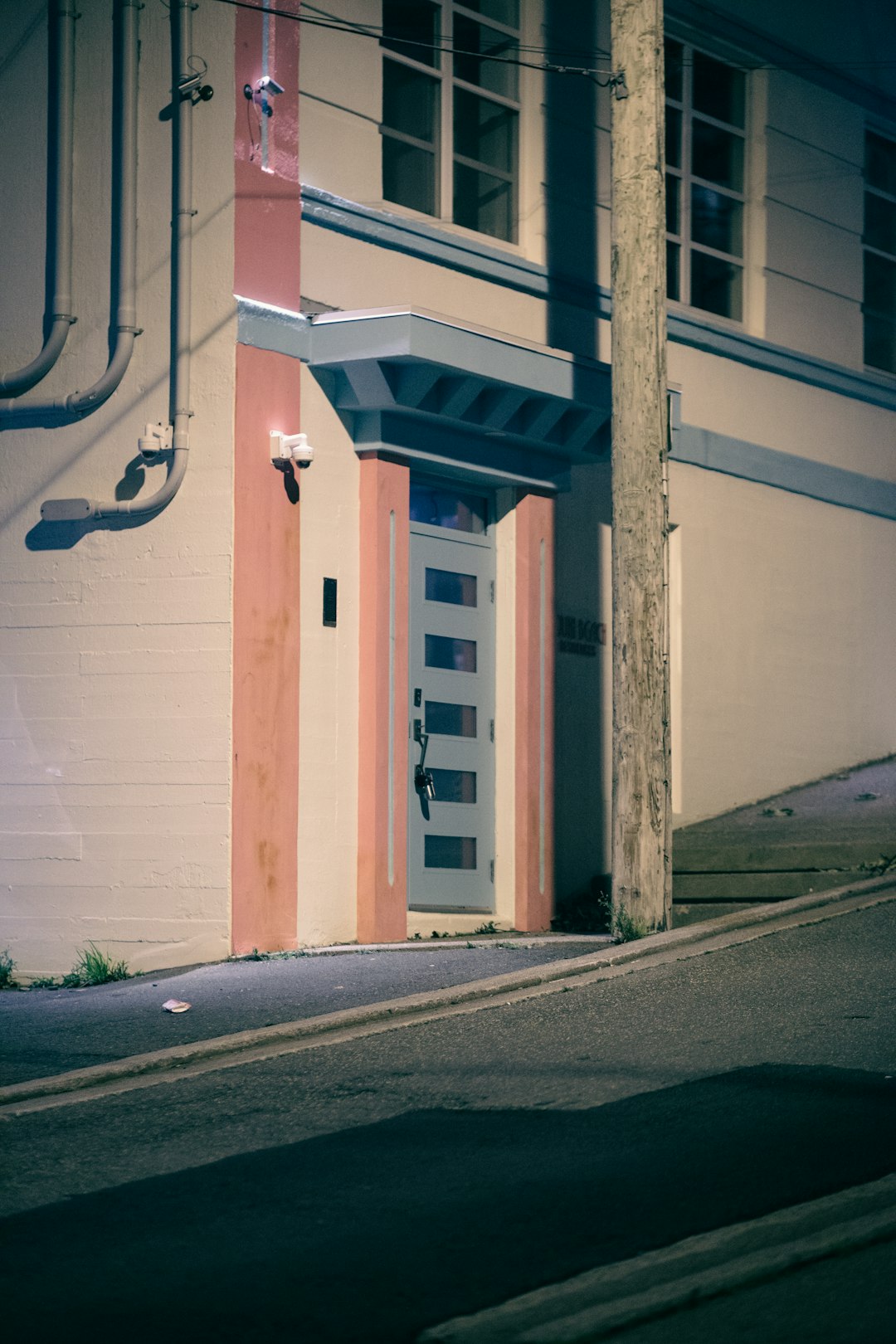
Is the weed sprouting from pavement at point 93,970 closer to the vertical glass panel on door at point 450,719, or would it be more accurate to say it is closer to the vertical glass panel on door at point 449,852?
→ the vertical glass panel on door at point 449,852

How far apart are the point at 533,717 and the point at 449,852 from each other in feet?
3.86

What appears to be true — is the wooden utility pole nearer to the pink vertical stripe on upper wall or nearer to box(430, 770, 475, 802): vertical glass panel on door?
the pink vertical stripe on upper wall

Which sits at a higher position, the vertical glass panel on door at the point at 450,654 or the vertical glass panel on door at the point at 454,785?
the vertical glass panel on door at the point at 450,654

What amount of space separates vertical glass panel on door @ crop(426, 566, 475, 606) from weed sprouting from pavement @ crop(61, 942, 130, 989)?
3.30m

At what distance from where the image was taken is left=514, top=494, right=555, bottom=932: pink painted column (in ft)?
39.5

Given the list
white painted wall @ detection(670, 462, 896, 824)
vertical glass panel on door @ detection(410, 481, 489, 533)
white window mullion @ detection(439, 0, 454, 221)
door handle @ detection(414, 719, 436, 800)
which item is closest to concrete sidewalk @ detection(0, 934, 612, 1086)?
door handle @ detection(414, 719, 436, 800)

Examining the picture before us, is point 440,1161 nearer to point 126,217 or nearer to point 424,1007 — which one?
point 424,1007

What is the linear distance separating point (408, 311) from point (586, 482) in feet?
9.47

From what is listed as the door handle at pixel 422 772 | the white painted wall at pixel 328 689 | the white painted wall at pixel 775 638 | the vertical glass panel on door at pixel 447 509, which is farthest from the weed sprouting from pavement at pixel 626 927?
the white painted wall at pixel 775 638

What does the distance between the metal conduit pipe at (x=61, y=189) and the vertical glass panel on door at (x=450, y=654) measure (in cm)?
316

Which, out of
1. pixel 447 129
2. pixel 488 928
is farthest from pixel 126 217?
pixel 488 928

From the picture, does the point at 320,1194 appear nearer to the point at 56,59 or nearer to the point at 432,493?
the point at 432,493

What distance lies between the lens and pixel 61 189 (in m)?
10.7

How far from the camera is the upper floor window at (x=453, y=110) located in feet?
38.7
